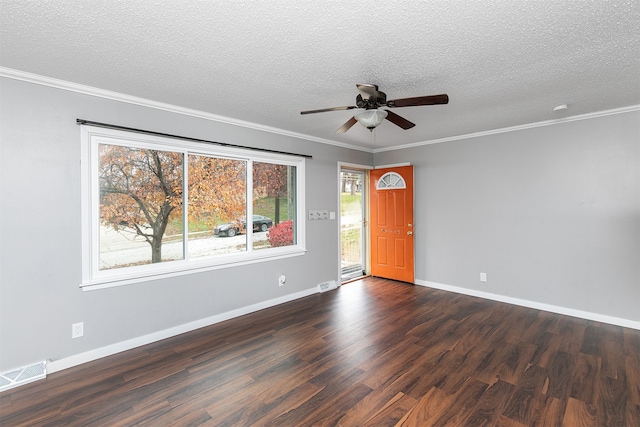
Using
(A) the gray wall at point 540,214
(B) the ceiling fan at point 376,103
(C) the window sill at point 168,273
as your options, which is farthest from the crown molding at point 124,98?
(A) the gray wall at point 540,214

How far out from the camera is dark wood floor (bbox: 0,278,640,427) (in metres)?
2.02

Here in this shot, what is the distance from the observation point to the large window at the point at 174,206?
2.81 metres

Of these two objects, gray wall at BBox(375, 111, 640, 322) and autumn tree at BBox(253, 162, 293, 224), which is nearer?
gray wall at BBox(375, 111, 640, 322)

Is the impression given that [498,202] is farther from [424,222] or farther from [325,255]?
[325,255]

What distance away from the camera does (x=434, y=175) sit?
16.5 ft

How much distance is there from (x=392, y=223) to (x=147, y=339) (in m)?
4.06

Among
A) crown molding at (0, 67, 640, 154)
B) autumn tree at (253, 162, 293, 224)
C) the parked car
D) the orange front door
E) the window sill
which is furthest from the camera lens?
the orange front door

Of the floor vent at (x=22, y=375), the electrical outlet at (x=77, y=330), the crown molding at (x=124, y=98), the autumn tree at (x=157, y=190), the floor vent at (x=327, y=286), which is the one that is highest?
the crown molding at (x=124, y=98)

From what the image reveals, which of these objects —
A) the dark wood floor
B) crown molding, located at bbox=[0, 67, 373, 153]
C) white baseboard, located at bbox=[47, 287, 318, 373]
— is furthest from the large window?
the dark wood floor

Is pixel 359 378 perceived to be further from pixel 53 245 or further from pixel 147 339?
pixel 53 245

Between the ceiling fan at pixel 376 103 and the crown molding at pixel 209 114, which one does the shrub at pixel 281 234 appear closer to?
the crown molding at pixel 209 114

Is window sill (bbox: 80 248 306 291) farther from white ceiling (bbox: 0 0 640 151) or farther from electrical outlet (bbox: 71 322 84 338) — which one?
white ceiling (bbox: 0 0 640 151)

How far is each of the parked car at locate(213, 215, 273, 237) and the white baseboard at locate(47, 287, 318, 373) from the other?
3.22 ft

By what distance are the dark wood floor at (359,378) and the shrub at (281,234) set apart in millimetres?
1113
